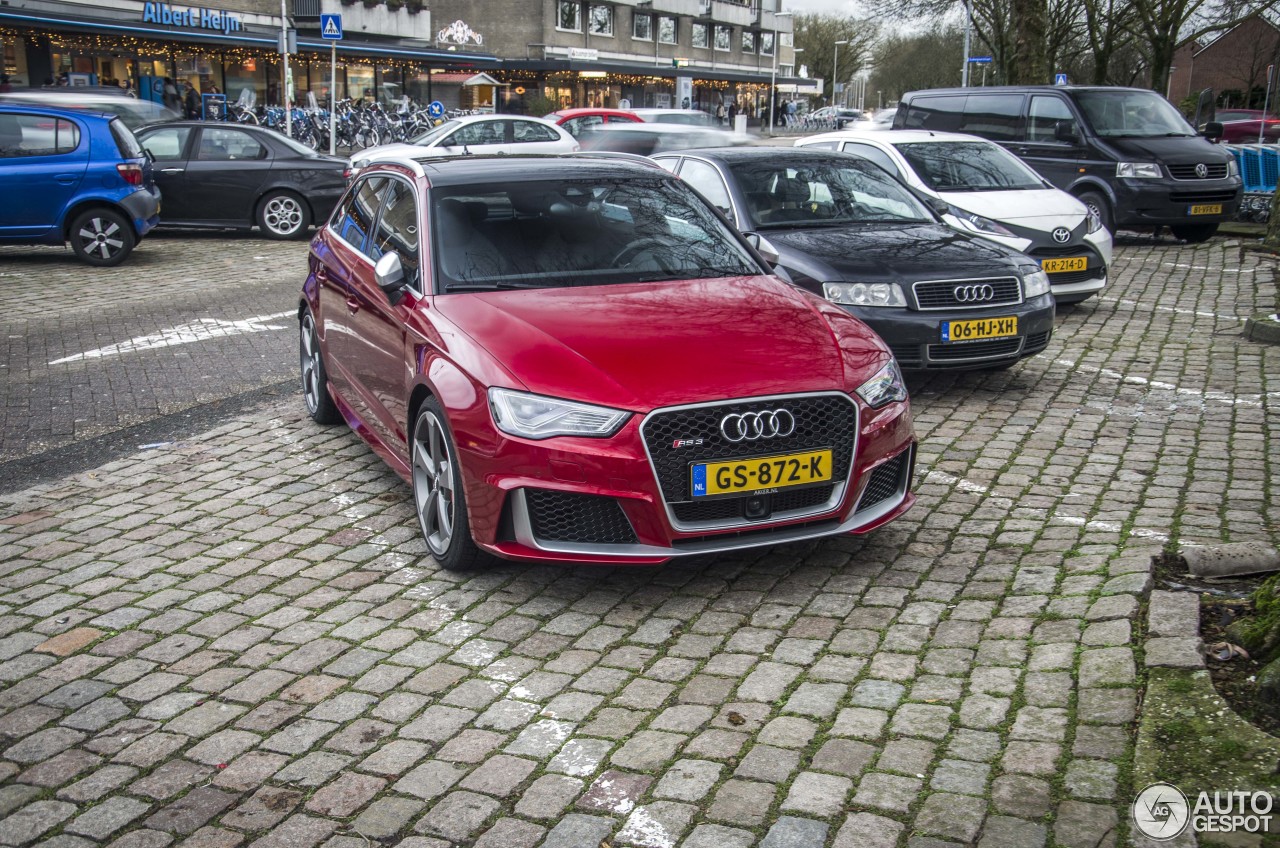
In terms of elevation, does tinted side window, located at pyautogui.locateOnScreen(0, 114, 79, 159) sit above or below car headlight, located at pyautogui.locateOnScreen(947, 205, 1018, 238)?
above

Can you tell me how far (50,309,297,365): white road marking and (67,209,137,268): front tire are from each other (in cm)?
380

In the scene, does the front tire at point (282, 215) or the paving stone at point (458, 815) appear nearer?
the paving stone at point (458, 815)

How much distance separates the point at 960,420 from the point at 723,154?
10.1 ft

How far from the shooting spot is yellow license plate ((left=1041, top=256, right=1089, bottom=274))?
428 inches

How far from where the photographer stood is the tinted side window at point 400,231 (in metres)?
5.72

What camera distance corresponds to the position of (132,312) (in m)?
11.2

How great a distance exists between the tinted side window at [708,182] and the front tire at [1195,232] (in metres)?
9.95

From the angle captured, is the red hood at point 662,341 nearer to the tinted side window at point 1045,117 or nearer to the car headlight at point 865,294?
the car headlight at point 865,294

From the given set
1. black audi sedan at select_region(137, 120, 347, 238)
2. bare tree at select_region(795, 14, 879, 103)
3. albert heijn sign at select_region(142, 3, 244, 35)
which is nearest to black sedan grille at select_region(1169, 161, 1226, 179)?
black audi sedan at select_region(137, 120, 347, 238)

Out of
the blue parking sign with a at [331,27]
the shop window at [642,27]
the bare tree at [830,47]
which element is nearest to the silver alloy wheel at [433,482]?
the blue parking sign with a at [331,27]

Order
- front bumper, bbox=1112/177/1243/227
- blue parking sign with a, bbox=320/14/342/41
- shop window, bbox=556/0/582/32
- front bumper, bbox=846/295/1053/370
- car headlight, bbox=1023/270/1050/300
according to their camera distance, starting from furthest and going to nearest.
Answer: shop window, bbox=556/0/582/32 < blue parking sign with a, bbox=320/14/342/41 < front bumper, bbox=1112/177/1243/227 < car headlight, bbox=1023/270/1050/300 < front bumper, bbox=846/295/1053/370

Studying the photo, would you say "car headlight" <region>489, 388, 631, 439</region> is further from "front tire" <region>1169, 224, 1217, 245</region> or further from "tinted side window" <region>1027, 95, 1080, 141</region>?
"front tire" <region>1169, 224, 1217, 245</region>

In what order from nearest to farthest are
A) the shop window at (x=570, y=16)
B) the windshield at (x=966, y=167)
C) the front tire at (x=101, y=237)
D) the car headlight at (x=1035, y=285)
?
the car headlight at (x=1035, y=285)
the windshield at (x=966, y=167)
the front tire at (x=101, y=237)
the shop window at (x=570, y=16)

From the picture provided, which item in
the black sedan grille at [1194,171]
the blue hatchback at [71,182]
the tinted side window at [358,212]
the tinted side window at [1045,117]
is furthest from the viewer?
the tinted side window at [1045,117]
